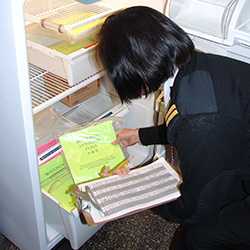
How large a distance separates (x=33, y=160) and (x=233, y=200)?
0.57 m

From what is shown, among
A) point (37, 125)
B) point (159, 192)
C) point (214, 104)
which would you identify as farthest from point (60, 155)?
point (214, 104)

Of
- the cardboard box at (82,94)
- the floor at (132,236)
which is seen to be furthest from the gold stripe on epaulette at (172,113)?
the floor at (132,236)

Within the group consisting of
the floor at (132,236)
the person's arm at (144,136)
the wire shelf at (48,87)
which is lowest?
the floor at (132,236)

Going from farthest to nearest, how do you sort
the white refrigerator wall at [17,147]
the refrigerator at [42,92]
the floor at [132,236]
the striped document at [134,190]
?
the floor at [132,236]
the striped document at [134,190]
the refrigerator at [42,92]
the white refrigerator wall at [17,147]

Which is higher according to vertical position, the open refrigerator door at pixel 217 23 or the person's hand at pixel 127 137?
the open refrigerator door at pixel 217 23

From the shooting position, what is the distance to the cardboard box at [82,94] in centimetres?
148

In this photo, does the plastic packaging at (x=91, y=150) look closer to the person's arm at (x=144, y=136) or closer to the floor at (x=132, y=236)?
the person's arm at (x=144, y=136)

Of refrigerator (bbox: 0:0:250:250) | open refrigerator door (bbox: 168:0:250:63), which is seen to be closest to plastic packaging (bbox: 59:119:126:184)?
refrigerator (bbox: 0:0:250:250)

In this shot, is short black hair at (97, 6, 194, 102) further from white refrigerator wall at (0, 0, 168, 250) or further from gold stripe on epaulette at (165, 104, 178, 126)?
white refrigerator wall at (0, 0, 168, 250)

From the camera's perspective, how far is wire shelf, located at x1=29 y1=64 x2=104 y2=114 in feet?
3.74

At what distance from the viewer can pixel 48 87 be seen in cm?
118

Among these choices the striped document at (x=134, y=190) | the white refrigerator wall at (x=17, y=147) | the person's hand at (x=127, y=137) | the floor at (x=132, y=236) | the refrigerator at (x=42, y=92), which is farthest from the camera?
the floor at (x=132, y=236)

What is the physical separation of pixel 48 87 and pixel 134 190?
41cm

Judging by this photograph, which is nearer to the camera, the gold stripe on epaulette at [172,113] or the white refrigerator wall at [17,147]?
the white refrigerator wall at [17,147]
